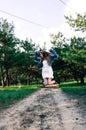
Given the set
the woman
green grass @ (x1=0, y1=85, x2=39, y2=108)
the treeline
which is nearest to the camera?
green grass @ (x1=0, y1=85, x2=39, y2=108)

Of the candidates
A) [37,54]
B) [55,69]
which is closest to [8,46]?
[55,69]

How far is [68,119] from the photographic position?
7738 mm

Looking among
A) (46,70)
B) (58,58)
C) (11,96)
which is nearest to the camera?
(46,70)

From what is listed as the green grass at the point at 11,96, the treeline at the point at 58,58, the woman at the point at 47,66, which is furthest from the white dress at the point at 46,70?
the treeline at the point at 58,58

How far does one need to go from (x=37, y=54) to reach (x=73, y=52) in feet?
192

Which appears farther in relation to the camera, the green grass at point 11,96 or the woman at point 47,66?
the woman at point 47,66

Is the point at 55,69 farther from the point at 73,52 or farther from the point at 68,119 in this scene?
the point at 68,119

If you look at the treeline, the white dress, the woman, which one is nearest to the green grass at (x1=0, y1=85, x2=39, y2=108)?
the woman

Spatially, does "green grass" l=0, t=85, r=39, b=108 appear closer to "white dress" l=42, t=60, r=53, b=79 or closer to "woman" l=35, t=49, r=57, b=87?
"woman" l=35, t=49, r=57, b=87

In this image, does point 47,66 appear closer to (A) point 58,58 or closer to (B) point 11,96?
(B) point 11,96

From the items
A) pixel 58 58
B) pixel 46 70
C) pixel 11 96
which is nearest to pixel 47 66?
pixel 46 70

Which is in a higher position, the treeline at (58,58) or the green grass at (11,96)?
the treeline at (58,58)

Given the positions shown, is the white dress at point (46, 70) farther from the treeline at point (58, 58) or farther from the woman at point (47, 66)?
the treeline at point (58, 58)

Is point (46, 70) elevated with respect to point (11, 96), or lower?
elevated
